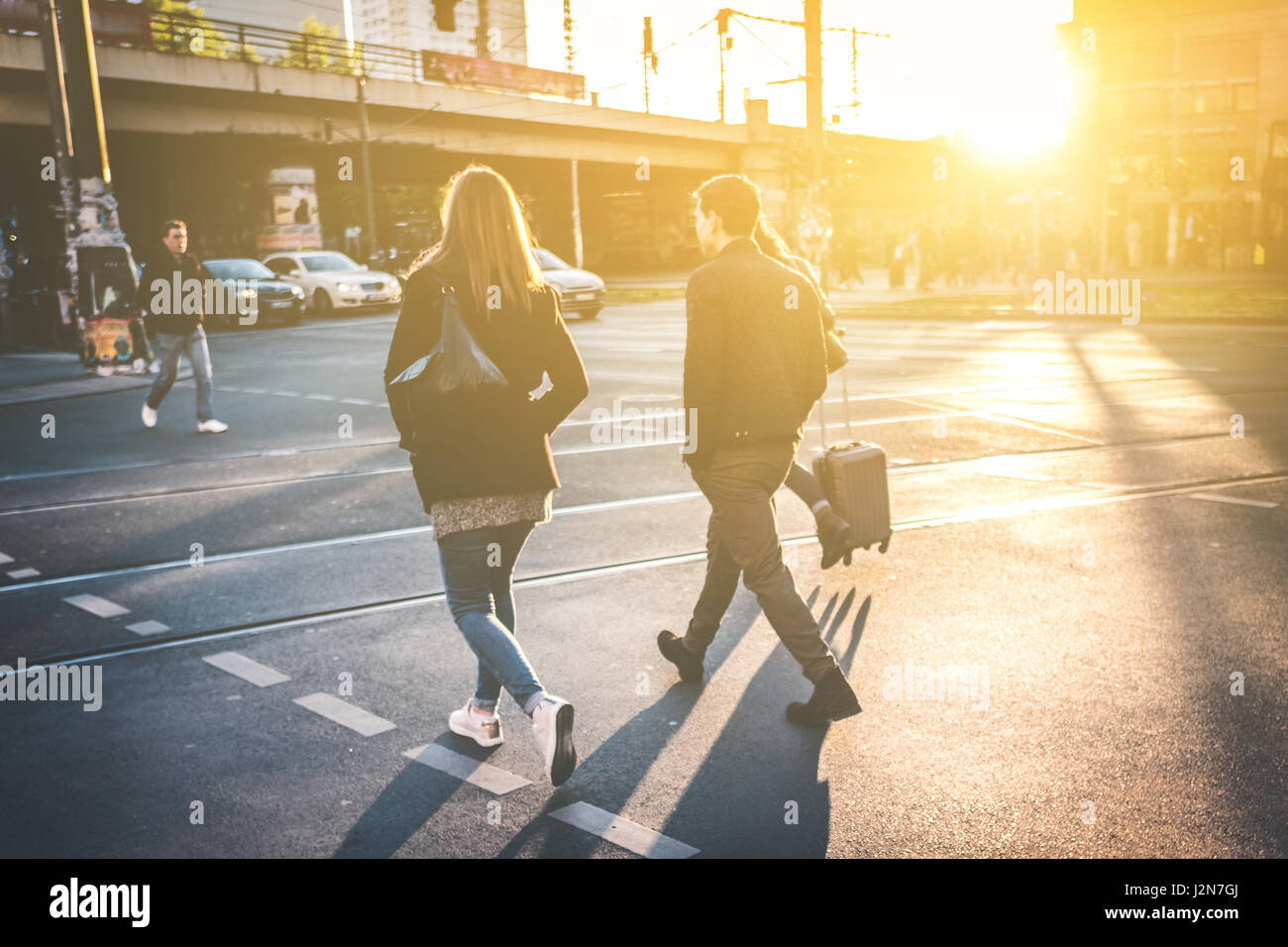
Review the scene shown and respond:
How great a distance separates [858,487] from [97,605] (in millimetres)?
3847

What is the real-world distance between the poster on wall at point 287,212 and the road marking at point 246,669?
39604 mm

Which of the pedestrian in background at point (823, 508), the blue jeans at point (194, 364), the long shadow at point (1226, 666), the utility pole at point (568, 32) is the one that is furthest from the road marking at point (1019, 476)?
the utility pole at point (568, 32)

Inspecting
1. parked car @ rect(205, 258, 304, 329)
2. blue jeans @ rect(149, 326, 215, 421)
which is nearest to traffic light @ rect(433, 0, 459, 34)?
parked car @ rect(205, 258, 304, 329)

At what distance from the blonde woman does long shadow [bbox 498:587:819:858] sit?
13 centimetres

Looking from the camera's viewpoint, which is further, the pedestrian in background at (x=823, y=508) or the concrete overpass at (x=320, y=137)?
the concrete overpass at (x=320, y=137)

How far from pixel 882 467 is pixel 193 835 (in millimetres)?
3767

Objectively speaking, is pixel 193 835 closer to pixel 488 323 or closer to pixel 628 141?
pixel 488 323

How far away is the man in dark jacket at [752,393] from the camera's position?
14.2 feet

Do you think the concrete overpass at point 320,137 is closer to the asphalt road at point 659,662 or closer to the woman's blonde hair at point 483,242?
the asphalt road at point 659,662

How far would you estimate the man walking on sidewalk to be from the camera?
11156mm

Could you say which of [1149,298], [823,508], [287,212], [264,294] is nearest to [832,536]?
[823,508]

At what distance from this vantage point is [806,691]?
185 inches

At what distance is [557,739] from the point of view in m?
3.80
